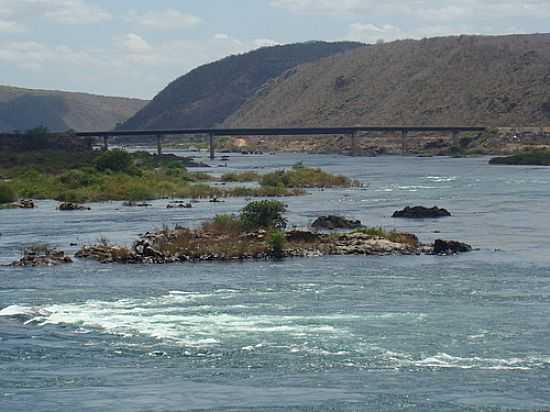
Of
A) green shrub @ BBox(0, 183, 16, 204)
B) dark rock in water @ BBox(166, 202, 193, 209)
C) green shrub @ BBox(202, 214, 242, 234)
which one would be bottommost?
dark rock in water @ BBox(166, 202, 193, 209)

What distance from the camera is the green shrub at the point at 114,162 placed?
372 ft

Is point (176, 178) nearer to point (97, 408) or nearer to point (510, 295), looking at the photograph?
point (510, 295)

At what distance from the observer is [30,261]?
5088cm

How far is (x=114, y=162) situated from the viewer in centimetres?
11375

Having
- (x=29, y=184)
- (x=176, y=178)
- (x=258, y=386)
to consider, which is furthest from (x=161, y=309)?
(x=176, y=178)

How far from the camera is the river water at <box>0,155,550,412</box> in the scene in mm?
28266

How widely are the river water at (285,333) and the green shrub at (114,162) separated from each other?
52785 mm

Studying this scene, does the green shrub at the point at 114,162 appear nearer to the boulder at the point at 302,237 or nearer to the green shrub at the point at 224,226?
the green shrub at the point at 224,226

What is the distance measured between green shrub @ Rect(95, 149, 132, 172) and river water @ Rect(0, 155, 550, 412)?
173 feet

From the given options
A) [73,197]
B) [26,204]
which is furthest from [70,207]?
[73,197]

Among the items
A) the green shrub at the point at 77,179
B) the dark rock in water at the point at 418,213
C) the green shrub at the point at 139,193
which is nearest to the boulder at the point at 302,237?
the dark rock in water at the point at 418,213

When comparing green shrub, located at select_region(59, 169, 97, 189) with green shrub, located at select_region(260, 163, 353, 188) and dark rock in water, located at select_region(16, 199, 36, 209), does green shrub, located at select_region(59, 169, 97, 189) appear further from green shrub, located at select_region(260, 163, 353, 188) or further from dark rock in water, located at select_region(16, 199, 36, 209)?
green shrub, located at select_region(260, 163, 353, 188)

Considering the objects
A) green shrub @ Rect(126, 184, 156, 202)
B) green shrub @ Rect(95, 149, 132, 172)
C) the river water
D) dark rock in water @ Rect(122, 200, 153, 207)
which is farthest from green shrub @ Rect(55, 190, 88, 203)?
the river water

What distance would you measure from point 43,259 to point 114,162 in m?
62.9
